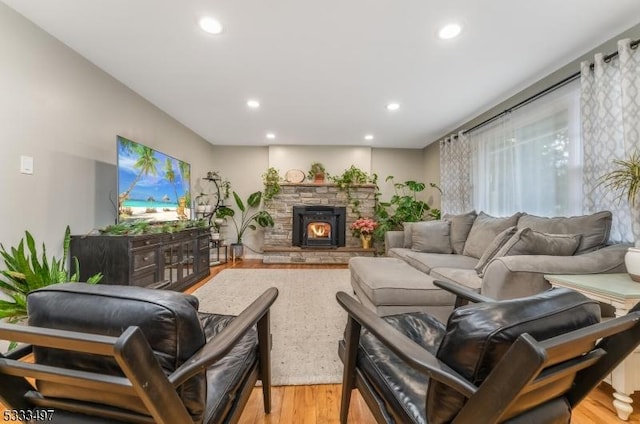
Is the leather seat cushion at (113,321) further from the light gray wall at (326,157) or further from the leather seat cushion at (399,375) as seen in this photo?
the light gray wall at (326,157)

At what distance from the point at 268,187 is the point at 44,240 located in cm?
350

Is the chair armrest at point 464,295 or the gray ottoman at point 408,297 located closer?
the chair armrest at point 464,295

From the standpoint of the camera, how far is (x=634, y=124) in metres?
1.84

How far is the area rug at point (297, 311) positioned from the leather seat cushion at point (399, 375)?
57 centimetres

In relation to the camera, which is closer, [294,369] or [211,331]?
[211,331]

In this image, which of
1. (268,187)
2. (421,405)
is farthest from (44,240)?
(268,187)

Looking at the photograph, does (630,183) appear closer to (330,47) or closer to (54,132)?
(330,47)

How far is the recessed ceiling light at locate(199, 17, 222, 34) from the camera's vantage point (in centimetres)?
190

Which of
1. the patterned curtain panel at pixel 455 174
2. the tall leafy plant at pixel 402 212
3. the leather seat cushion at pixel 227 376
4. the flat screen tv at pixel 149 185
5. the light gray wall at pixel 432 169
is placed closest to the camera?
the leather seat cushion at pixel 227 376

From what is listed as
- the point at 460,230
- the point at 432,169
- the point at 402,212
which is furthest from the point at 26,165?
the point at 432,169

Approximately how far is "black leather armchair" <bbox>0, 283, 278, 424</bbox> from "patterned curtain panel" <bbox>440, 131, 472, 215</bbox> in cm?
411

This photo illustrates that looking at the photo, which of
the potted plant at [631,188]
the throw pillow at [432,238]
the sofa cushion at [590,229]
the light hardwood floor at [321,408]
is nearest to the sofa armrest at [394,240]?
the throw pillow at [432,238]

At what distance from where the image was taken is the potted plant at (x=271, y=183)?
5.30 meters

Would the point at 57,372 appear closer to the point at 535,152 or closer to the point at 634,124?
the point at 634,124
